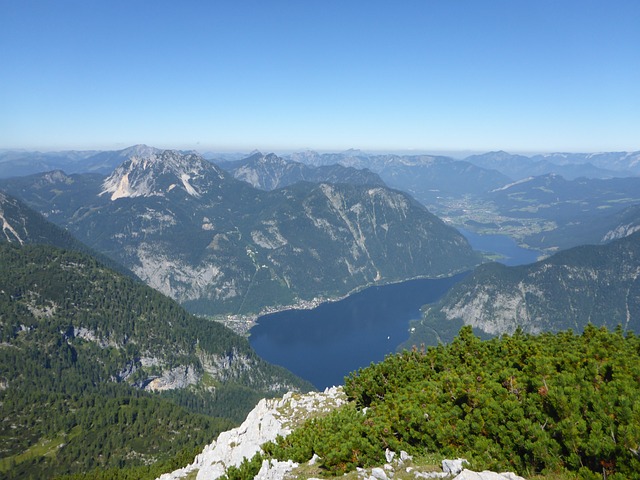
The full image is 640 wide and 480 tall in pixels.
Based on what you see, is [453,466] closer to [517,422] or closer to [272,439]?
[517,422]

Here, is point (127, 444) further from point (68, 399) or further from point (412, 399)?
point (412, 399)

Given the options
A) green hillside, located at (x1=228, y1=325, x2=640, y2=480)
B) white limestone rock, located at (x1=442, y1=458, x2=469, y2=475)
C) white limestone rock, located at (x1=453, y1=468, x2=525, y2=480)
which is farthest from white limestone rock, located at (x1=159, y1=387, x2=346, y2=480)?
white limestone rock, located at (x1=453, y1=468, x2=525, y2=480)

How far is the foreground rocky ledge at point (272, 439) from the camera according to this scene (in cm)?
3102

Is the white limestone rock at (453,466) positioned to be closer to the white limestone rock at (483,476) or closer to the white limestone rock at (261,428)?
the white limestone rock at (483,476)

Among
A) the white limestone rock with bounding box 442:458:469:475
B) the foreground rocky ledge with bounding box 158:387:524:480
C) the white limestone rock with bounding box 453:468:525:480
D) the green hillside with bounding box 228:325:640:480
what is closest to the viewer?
the white limestone rock with bounding box 453:468:525:480

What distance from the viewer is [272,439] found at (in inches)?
2367

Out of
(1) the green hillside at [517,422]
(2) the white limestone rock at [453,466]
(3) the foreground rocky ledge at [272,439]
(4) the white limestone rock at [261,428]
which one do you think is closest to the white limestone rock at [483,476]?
(3) the foreground rocky ledge at [272,439]

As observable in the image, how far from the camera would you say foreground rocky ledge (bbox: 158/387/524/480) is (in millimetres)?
31020

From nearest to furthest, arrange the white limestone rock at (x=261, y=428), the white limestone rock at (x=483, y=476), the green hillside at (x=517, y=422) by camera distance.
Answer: the white limestone rock at (x=483, y=476), the green hillside at (x=517, y=422), the white limestone rock at (x=261, y=428)

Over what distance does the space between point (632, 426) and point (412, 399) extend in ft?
69.8

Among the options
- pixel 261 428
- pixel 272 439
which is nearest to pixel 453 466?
pixel 272 439

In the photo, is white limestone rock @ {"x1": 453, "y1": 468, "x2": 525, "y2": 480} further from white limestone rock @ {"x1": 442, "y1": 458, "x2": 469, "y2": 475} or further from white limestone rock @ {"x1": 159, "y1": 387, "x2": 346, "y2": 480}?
white limestone rock @ {"x1": 159, "y1": 387, "x2": 346, "y2": 480}

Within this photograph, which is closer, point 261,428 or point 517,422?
point 517,422

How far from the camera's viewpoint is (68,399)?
175500 mm
